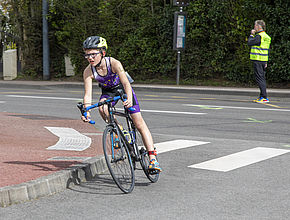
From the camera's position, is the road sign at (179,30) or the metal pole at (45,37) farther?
the metal pole at (45,37)

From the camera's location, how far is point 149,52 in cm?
2347

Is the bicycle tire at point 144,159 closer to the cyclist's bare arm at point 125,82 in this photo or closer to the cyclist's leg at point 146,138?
the cyclist's leg at point 146,138

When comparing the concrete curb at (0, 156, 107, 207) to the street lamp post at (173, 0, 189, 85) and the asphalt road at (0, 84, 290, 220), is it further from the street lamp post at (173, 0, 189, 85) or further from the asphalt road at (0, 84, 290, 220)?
the street lamp post at (173, 0, 189, 85)

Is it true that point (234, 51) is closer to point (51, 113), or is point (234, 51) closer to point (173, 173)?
point (51, 113)

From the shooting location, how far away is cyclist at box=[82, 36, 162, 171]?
5660 mm

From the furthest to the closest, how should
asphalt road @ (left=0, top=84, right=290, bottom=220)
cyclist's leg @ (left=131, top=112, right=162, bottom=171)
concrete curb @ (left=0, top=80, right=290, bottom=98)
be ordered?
concrete curb @ (left=0, top=80, right=290, bottom=98) < cyclist's leg @ (left=131, top=112, right=162, bottom=171) < asphalt road @ (left=0, top=84, right=290, bottom=220)

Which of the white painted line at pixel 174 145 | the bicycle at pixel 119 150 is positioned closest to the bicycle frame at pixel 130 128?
the bicycle at pixel 119 150

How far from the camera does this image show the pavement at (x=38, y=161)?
5307 mm

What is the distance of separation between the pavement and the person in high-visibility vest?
21.7 ft

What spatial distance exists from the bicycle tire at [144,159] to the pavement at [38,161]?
2.24 ft

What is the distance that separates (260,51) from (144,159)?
34.3 feet

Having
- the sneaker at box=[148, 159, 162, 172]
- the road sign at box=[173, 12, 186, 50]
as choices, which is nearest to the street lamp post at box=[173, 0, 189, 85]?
the road sign at box=[173, 12, 186, 50]

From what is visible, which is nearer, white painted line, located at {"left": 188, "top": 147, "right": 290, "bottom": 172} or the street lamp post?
white painted line, located at {"left": 188, "top": 147, "right": 290, "bottom": 172}

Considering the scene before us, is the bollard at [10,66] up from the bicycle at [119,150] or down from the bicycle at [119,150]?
down
